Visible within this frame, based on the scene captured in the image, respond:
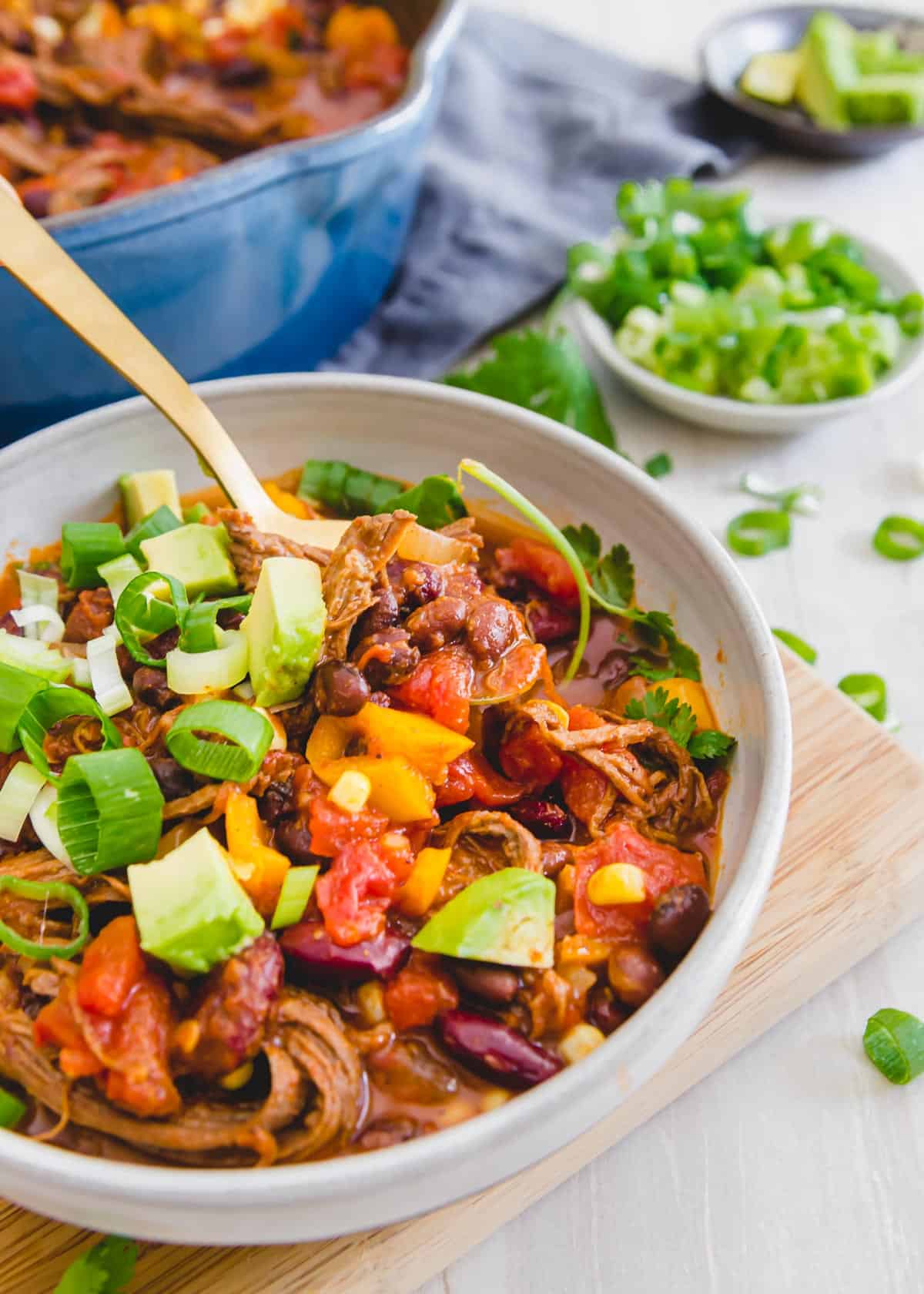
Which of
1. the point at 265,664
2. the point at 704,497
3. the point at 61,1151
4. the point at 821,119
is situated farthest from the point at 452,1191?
the point at 821,119

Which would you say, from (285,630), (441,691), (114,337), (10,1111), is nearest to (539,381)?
(114,337)

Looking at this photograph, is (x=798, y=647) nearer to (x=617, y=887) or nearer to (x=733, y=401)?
(x=733, y=401)

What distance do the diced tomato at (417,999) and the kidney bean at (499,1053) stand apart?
0.24 ft

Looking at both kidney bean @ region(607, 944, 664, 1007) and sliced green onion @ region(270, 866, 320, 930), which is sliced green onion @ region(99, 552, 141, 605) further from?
kidney bean @ region(607, 944, 664, 1007)

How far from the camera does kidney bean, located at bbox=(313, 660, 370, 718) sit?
2648 millimetres

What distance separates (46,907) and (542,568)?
1.58 meters

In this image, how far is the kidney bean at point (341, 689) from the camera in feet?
8.69

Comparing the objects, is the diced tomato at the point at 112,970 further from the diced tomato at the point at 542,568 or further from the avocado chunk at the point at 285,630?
the diced tomato at the point at 542,568

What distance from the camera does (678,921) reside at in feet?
8.03

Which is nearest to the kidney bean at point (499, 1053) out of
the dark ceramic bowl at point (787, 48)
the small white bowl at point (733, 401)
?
the small white bowl at point (733, 401)

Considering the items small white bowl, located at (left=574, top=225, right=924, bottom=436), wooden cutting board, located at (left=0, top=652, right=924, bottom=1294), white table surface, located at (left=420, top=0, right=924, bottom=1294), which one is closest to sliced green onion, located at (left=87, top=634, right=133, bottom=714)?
wooden cutting board, located at (left=0, top=652, right=924, bottom=1294)

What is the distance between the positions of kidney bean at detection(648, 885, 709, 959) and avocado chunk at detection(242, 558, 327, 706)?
0.96 metres

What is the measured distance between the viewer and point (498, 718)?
9.58 feet

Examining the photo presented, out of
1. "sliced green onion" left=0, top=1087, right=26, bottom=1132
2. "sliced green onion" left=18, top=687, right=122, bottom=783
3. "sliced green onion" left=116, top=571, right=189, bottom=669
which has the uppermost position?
"sliced green onion" left=116, top=571, right=189, bottom=669
